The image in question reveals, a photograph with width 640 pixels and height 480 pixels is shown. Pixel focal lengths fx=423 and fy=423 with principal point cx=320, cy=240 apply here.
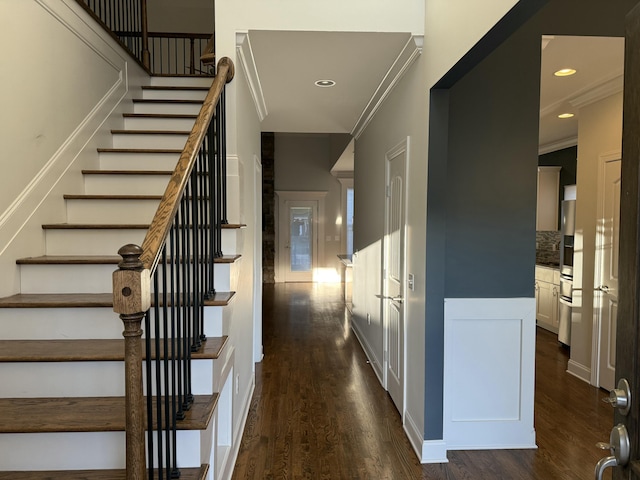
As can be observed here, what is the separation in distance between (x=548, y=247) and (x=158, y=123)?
18.6ft

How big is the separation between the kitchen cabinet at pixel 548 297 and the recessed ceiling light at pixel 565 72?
2640mm

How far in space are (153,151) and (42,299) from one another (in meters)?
1.39

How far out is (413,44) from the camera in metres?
2.55

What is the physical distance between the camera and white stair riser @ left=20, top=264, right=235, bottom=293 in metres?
2.16

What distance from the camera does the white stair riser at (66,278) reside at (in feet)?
7.08

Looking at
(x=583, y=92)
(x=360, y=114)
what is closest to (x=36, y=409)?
(x=360, y=114)

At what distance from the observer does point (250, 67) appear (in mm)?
2957

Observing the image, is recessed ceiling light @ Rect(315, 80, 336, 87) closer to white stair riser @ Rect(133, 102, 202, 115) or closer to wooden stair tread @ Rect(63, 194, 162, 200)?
white stair riser @ Rect(133, 102, 202, 115)

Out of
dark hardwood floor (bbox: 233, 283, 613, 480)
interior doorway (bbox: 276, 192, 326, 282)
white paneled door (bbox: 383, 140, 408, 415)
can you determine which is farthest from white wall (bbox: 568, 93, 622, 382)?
interior doorway (bbox: 276, 192, 326, 282)

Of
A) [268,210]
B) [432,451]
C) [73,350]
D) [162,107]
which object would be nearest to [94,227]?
[73,350]

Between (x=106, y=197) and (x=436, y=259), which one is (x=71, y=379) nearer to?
(x=106, y=197)

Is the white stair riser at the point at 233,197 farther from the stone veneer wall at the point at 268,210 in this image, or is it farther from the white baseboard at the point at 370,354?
the stone veneer wall at the point at 268,210

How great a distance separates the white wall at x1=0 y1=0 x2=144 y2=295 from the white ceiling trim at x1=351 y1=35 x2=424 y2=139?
83.0 inches

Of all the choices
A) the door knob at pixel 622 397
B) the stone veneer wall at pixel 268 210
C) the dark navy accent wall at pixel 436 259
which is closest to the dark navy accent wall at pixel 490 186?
the dark navy accent wall at pixel 436 259
